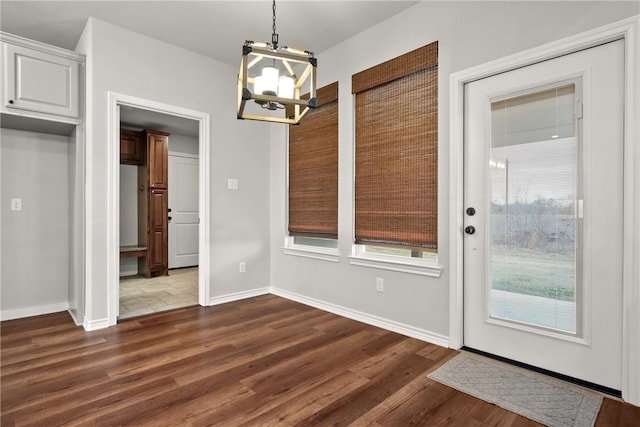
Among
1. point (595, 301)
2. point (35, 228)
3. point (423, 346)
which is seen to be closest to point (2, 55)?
point (35, 228)

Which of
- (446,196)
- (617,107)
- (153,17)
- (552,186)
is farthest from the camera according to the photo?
(153,17)

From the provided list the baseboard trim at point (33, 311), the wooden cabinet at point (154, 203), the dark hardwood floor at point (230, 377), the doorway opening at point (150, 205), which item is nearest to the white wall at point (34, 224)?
the baseboard trim at point (33, 311)

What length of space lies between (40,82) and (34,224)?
1.40m

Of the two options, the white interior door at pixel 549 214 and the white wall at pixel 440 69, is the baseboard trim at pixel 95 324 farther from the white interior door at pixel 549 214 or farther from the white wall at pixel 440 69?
the white interior door at pixel 549 214

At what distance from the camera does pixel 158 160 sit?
213 inches

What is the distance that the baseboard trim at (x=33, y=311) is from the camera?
10.7ft

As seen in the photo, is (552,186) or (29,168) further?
(29,168)

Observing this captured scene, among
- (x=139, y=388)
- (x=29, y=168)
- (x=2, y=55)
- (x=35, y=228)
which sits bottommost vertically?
(x=139, y=388)

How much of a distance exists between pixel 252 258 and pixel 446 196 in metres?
2.43

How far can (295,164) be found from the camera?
155 inches

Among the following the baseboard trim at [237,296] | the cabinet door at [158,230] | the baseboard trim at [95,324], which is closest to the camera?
the baseboard trim at [95,324]

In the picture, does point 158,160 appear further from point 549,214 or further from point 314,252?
point 549,214

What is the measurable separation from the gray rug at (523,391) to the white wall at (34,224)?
370 centimetres

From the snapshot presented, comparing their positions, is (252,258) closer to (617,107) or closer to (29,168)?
(29,168)
